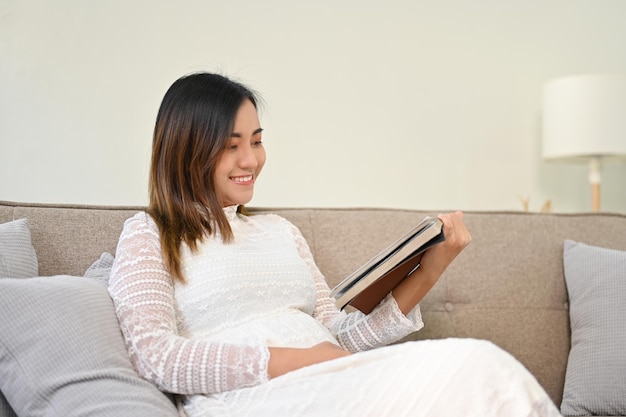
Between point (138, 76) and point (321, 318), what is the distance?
1.27 m

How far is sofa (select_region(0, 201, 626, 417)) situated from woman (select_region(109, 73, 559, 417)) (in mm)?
77

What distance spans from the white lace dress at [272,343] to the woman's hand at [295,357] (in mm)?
18

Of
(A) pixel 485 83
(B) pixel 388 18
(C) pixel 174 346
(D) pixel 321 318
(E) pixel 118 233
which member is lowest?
(D) pixel 321 318

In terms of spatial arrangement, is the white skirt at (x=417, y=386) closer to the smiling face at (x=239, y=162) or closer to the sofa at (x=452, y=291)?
the sofa at (x=452, y=291)

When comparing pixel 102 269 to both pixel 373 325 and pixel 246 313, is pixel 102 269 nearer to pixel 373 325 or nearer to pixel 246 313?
pixel 246 313

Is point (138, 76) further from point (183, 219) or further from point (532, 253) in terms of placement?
point (532, 253)

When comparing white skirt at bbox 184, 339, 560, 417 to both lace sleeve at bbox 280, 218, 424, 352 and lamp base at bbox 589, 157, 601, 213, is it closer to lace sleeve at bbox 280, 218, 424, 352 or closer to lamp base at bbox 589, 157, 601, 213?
lace sleeve at bbox 280, 218, 424, 352

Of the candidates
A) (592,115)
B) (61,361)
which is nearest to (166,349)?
(61,361)

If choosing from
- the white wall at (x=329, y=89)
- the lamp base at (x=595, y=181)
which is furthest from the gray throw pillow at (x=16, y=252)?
the lamp base at (x=595, y=181)

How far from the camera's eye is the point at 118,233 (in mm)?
1608

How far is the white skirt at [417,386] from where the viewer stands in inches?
38.7

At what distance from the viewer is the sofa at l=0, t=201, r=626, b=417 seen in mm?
1147

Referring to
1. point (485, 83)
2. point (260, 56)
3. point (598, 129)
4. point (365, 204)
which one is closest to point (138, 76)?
point (260, 56)

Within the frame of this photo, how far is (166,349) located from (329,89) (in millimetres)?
1696
